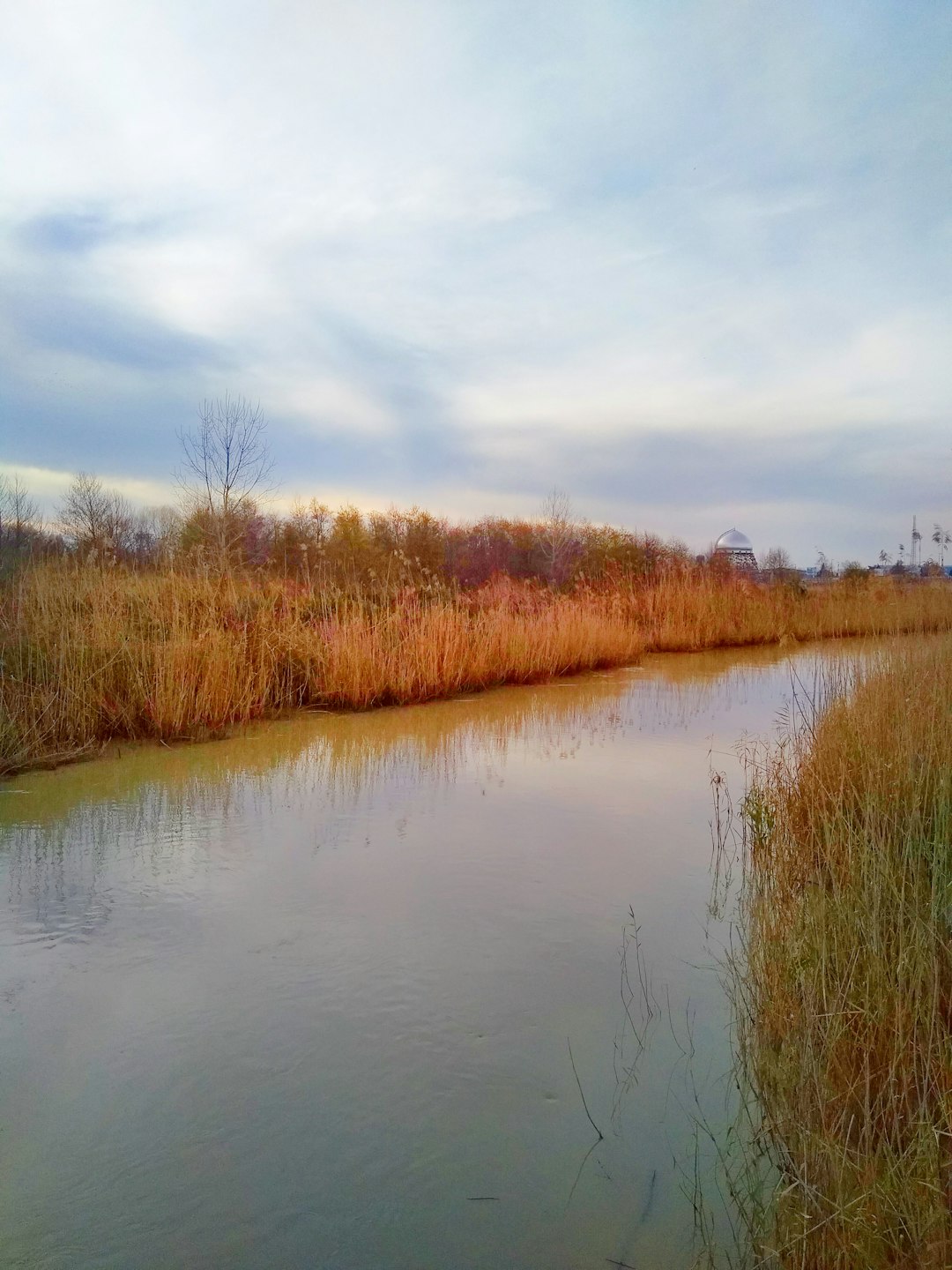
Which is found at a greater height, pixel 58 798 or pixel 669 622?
pixel 669 622

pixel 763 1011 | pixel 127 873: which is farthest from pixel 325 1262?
pixel 127 873

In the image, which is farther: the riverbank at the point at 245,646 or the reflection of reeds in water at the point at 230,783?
the riverbank at the point at 245,646

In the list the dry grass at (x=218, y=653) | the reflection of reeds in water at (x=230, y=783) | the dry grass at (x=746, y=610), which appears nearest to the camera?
the reflection of reeds in water at (x=230, y=783)

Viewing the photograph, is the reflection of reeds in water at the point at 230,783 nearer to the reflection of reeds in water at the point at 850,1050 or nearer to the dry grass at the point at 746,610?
the reflection of reeds in water at the point at 850,1050

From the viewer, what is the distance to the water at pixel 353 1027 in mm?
1593

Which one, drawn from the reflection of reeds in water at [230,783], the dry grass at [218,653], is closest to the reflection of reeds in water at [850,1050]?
the reflection of reeds in water at [230,783]

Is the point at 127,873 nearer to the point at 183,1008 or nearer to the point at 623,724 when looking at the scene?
the point at 183,1008

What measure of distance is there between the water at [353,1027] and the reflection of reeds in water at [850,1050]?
134mm

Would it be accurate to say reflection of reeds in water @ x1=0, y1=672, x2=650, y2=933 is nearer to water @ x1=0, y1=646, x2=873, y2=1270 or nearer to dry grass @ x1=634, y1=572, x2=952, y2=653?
water @ x1=0, y1=646, x2=873, y2=1270

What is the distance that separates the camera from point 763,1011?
84.7 inches

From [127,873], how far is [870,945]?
263 centimetres

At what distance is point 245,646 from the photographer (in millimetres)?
6496

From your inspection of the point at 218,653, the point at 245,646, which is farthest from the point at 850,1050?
the point at 245,646

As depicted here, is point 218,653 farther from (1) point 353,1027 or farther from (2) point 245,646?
(1) point 353,1027
